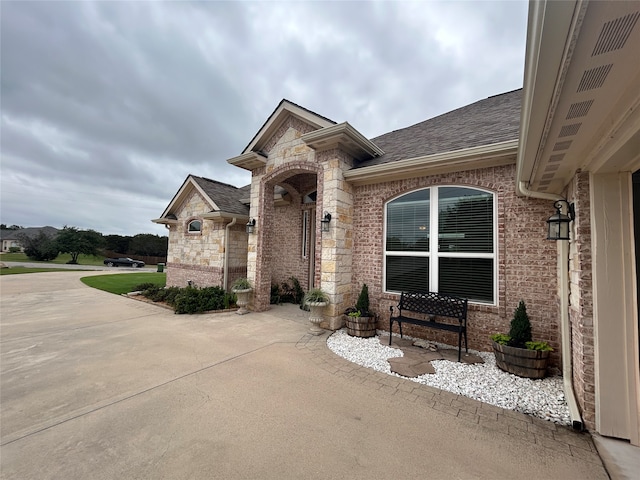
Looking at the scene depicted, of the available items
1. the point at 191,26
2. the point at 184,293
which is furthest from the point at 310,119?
the point at 184,293

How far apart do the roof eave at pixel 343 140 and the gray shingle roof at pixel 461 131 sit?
281mm

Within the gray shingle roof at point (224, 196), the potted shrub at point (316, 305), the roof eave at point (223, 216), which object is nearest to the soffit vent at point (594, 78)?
the potted shrub at point (316, 305)

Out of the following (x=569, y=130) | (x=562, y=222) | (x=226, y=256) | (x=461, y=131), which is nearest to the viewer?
(x=569, y=130)

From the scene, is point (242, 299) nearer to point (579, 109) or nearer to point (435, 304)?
point (435, 304)

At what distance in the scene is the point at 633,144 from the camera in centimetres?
207

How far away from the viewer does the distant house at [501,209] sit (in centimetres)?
162

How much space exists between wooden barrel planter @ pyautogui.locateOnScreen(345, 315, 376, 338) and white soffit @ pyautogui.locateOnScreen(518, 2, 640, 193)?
3.98 metres

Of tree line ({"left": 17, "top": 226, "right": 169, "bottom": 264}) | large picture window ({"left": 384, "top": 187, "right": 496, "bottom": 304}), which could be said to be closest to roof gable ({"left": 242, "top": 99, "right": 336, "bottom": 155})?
large picture window ({"left": 384, "top": 187, "right": 496, "bottom": 304})

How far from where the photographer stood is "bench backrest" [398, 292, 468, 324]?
4.84 metres

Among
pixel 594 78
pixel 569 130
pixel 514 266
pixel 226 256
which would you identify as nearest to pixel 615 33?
pixel 594 78

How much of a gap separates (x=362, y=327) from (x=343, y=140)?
436cm

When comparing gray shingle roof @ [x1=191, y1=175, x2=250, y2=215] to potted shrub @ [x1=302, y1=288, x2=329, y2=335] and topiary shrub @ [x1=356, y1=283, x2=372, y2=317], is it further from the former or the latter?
topiary shrub @ [x1=356, y1=283, x2=372, y2=317]

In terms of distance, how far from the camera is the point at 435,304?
16.9 feet

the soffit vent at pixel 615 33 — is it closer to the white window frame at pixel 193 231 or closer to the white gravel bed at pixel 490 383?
the white gravel bed at pixel 490 383
